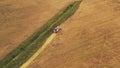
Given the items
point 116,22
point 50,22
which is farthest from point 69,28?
point 116,22

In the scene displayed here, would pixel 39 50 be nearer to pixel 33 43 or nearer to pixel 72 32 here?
pixel 33 43

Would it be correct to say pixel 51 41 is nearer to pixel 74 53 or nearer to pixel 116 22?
pixel 74 53

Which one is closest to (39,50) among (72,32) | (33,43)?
(33,43)

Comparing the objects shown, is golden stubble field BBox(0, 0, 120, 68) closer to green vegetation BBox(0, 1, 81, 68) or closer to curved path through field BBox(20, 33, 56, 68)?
curved path through field BBox(20, 33, 56, 68)

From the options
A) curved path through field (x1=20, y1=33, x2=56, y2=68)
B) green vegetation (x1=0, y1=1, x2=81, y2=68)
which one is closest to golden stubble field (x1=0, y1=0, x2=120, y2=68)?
curved path through field (x1=20, y1=33, x2=56, y2=68)

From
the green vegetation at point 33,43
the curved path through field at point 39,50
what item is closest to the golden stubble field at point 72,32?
the curved path through field at point 39,50
